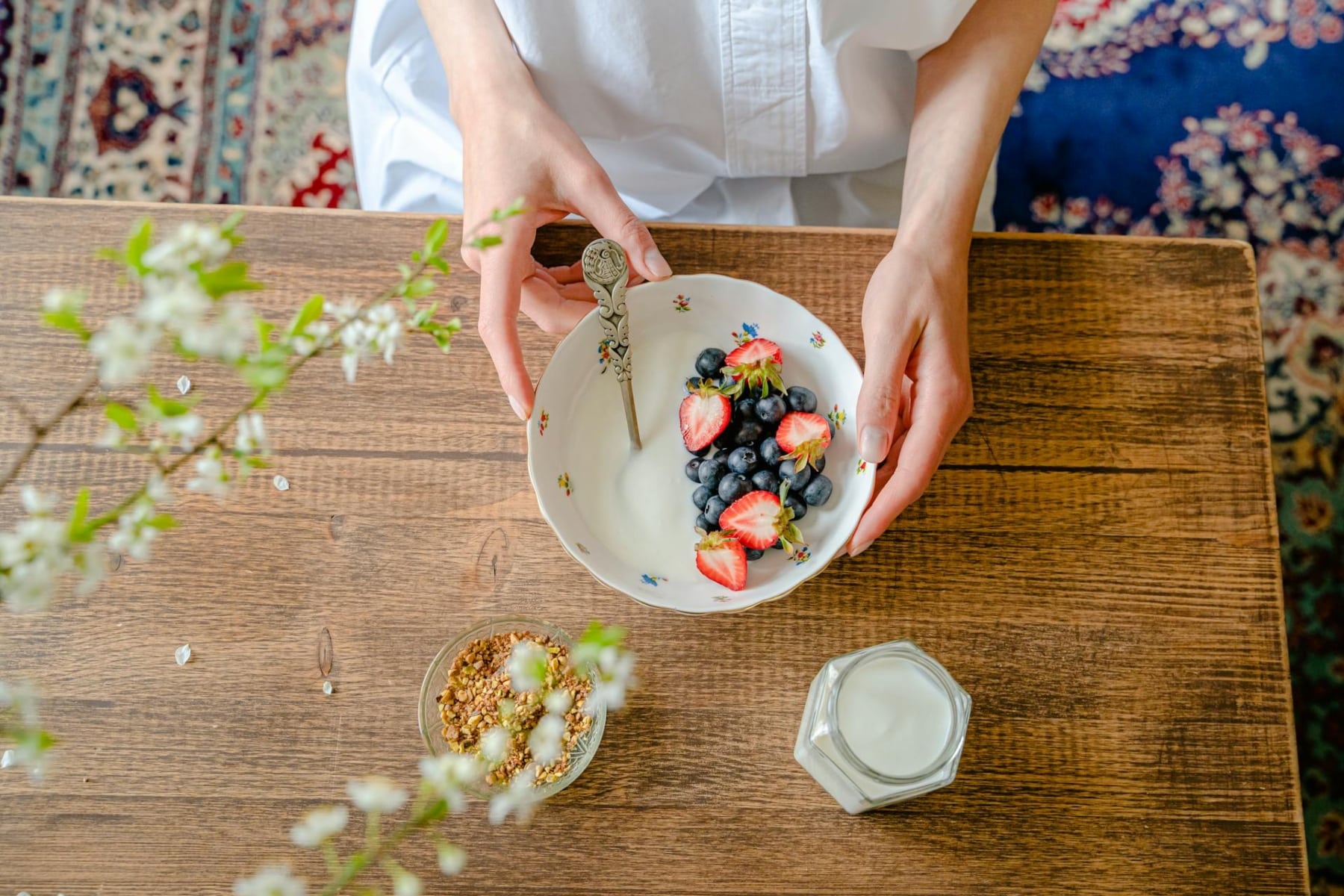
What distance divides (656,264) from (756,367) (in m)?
0.13

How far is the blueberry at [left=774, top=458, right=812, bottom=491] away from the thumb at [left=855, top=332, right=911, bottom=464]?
0.05 meters

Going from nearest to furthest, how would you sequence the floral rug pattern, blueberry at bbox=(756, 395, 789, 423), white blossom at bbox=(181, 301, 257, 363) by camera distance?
white blossom at bbox=(181, 301, 257, 363) < blueberry at bbox=(756, 395, 789, 423) < the floral rug pattern

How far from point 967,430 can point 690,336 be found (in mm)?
280

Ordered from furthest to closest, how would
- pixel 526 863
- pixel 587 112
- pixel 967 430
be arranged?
pixel 587 112, pixel 967 430, pixel 526 863

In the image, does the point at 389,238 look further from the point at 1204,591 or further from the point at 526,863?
the point at 1204,591

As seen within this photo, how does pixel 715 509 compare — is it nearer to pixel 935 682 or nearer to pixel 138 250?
pixel 935 682

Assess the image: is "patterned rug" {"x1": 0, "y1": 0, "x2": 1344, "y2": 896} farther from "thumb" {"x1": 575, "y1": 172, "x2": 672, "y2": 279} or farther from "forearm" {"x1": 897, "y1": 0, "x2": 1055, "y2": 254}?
"thumb" {"x1": 575, "y1": 172, "x2": 672, "y2": 279}

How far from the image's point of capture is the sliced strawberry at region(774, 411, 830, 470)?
0.82m

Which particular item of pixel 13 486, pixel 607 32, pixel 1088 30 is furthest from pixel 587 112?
pixel 1088 30

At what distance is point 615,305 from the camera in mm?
796

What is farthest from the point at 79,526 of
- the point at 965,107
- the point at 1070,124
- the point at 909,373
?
the point at 1070,124

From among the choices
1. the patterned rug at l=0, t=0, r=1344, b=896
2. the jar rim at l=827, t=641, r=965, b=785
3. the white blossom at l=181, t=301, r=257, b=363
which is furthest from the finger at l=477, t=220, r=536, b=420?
the patterned rug at l=0, t=0, r=1344, b=896

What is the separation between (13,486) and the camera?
0.87 metres

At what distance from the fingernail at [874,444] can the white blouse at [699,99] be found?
1.19ft
